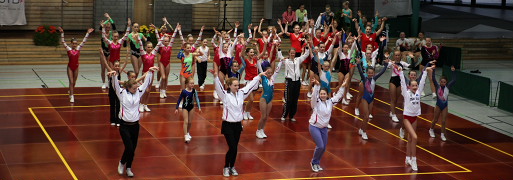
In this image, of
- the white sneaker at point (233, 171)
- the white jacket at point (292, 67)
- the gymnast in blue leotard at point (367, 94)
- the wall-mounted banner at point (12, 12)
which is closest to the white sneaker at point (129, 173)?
the white sneaker at point (233, 171)

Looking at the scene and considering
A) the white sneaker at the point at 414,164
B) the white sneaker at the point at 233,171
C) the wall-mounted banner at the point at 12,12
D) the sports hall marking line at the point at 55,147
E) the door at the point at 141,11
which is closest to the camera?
the sports hall marking line at the point at 55,147

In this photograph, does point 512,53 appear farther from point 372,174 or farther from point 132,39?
point 372,174

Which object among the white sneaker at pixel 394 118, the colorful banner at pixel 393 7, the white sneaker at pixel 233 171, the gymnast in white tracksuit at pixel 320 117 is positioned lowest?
the white sneaker at pixel 233 171

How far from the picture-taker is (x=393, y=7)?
1420 inches

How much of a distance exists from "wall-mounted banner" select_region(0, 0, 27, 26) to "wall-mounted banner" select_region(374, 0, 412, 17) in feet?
52.6

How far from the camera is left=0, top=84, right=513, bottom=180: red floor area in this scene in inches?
600

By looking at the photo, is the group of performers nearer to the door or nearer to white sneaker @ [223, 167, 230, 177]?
white sneaker @ [223, 167, 230, 177]

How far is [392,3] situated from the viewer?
118 feet

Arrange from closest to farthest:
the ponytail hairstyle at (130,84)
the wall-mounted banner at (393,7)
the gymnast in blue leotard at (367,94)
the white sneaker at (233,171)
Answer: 1. the ponytail hairstyle at (130,84)
2. the white sneaker at (233,171)
3. the gymnast in blue leotard at (367,94)
4. the wall-mounted banner at (393,7)

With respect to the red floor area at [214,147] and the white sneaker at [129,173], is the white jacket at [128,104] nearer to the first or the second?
the white sneaker at [129,173]

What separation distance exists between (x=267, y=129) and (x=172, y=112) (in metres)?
3.14

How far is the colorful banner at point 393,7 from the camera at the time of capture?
35.9m

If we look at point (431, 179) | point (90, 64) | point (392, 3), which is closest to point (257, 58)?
point (431, 179)

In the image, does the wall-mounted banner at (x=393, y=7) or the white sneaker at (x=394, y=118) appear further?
the wall-mounted banner at (x=393, y=7)
